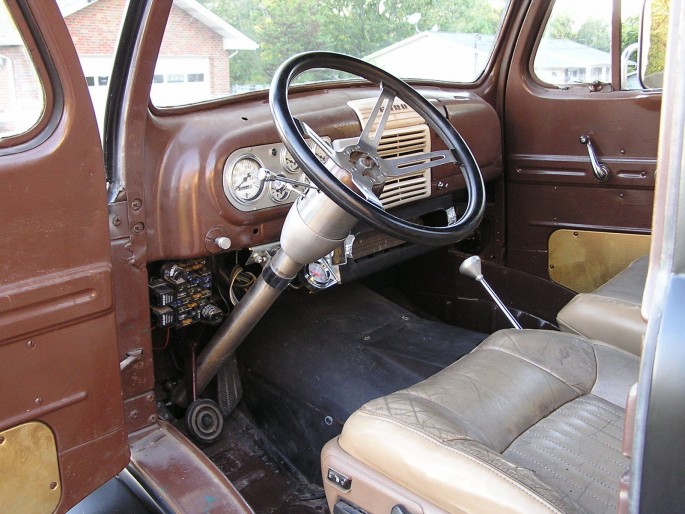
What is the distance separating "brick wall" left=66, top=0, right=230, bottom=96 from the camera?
154 cm

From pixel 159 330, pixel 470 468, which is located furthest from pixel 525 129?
pixel 470 468

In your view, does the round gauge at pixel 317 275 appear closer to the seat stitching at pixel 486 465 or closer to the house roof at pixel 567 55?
the seat stitching at pixel 486 465

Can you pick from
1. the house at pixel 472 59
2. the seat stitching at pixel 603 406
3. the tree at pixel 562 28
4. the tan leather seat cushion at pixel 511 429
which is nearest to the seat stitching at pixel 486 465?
the tan leather seat cushion at pixel 511 429

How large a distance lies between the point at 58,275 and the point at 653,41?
210 centimetres

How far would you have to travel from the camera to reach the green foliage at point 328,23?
1997 mm

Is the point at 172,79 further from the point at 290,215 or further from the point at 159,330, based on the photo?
the point at 159,330

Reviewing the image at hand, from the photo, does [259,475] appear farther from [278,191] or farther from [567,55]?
[567,55]

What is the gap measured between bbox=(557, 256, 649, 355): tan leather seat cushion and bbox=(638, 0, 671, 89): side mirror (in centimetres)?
82

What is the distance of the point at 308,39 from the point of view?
2188 millimetres

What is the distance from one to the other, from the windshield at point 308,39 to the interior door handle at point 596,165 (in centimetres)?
54

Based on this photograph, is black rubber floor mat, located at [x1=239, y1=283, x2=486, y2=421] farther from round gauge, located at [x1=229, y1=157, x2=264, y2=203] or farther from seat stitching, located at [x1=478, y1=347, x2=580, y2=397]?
round gauge, located at [x1=229, y1=157, x2=264, y2=203]

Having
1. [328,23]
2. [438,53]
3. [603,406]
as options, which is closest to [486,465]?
[603,406]

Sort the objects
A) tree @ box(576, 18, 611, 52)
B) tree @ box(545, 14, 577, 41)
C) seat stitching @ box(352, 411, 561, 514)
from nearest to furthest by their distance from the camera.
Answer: seat stitching @ box(352, 411, 561, 514), tree @ box(576, 18, 611, 52), tree @ box(545, 14, 577, 41)

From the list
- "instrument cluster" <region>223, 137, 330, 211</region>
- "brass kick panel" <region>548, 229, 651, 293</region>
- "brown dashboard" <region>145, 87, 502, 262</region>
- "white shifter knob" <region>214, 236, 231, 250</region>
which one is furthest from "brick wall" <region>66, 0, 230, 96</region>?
"brass kick panel" <region>548, 229, 651, 293</region>
